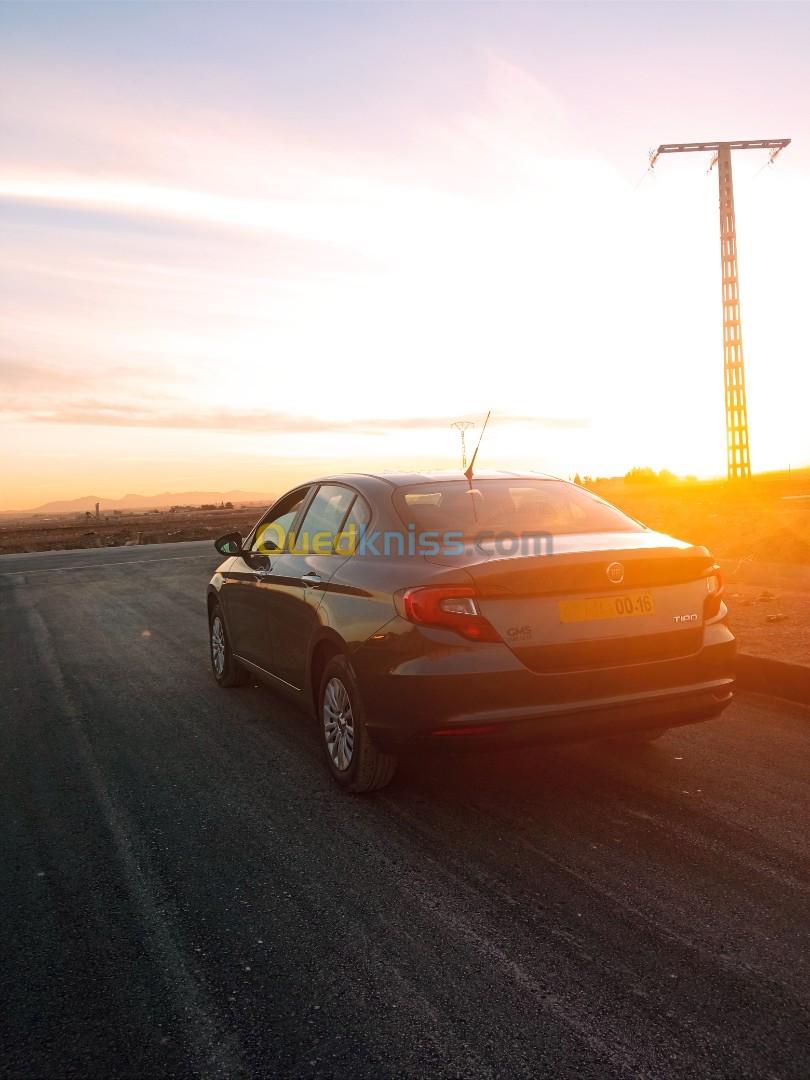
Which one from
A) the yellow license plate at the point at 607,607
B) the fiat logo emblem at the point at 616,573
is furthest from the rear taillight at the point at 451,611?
the fiat logo emblem at the point at 616,573

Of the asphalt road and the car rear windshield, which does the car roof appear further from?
the asphalt road

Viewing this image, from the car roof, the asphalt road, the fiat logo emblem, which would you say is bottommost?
the asphalt road

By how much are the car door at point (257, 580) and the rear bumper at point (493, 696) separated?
191 cm

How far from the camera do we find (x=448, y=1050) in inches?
97.2

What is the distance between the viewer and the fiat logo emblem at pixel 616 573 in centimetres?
414

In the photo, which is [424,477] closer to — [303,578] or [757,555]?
[303,578]

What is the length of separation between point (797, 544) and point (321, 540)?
33.6 feet

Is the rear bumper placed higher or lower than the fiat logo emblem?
lower

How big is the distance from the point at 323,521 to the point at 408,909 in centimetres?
271

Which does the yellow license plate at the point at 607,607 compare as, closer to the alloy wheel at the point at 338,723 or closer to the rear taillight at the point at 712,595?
the rear taillight at the point at 712,595

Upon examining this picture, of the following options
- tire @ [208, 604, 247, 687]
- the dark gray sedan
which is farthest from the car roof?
tire @ [208, 604, 247, 687]

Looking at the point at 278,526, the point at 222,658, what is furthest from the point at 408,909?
the point at 222,658

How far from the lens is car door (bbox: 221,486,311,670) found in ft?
19.9

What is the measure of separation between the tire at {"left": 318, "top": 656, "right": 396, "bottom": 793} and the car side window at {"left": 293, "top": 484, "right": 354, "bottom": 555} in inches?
31.3
